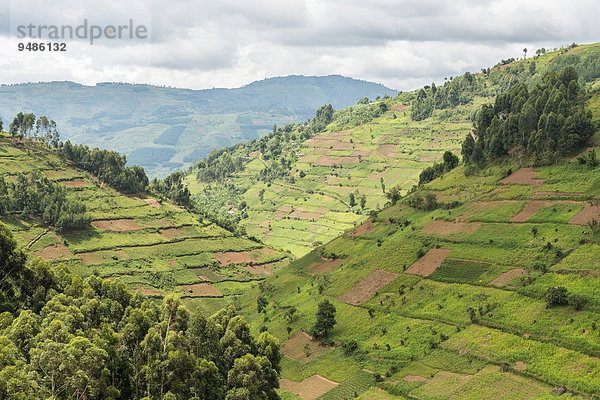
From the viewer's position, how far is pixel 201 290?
132750 millimetres

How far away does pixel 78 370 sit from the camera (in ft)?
146

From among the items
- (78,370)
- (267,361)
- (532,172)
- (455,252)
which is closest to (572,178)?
(532,172)

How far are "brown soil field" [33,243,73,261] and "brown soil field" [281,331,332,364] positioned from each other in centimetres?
6633

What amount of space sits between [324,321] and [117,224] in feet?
283

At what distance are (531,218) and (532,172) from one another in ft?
68.7

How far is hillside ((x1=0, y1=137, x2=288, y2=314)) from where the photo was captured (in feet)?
418

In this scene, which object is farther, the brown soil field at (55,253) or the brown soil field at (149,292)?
the brown soil field at (55,253)

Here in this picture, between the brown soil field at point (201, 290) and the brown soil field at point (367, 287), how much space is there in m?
45.6

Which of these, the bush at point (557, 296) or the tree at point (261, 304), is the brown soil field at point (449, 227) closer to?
the bush at point (557, 296)

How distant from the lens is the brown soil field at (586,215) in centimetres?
8419

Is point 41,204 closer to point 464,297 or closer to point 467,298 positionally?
point 464,297

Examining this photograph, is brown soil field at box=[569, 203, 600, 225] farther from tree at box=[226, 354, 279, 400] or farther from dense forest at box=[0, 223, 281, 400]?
tree at box=[226, 354, 279, 400]

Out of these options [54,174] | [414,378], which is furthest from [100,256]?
[414,378]

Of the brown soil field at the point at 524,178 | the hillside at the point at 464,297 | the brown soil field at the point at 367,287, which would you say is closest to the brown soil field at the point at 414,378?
the hillside at the point at 464,297
